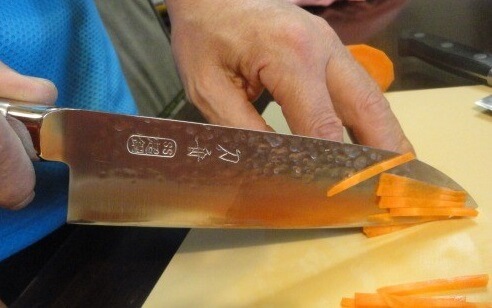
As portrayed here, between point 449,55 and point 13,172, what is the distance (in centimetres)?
84

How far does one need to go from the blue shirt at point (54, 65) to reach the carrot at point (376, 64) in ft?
1.55

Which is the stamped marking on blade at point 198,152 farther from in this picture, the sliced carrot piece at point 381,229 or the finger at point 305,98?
the sliced carrot piece at point 381,229

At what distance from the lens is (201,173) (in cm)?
77

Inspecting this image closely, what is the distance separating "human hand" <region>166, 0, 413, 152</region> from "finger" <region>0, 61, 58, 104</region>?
287 mm

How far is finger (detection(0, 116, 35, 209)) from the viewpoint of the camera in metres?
0.63

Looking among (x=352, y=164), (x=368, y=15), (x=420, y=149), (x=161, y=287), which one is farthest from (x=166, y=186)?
(x=368, y=15)

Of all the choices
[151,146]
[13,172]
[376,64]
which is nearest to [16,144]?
[13,172]

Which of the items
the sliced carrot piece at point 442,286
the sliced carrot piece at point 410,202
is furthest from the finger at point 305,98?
the sliced carrot piece at point 442,286

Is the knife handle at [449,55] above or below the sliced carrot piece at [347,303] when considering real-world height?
above

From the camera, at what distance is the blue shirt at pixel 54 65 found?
769 millimetres

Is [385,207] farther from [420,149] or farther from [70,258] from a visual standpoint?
[70,258]

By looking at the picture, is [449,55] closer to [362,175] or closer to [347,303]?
[362,175]

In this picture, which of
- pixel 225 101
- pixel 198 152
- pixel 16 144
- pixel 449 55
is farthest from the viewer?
pixel 449 55

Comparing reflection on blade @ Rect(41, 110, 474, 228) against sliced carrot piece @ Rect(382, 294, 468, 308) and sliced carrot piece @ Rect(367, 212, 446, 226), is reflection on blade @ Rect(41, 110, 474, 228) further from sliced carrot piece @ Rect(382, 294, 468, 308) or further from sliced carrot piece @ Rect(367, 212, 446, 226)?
sliced carrot piece @ Rect(382, 294, 468, 308)
